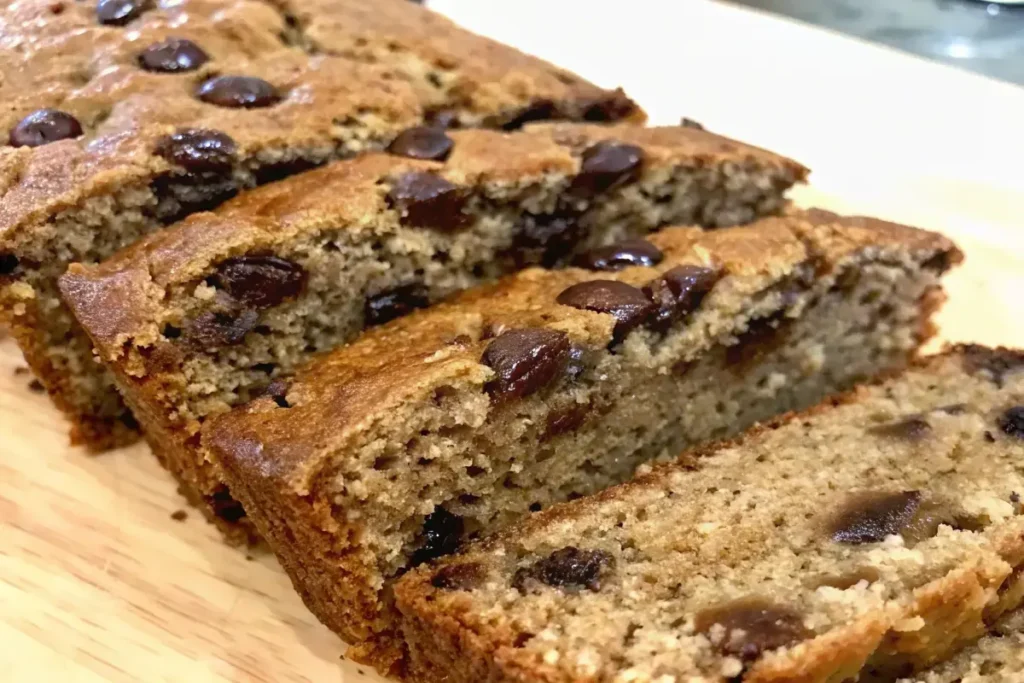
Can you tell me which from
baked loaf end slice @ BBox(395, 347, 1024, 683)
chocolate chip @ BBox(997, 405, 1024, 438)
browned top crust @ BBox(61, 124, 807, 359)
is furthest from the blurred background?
baked loaf end slice @ BBox(395, 347, 1024, 683)

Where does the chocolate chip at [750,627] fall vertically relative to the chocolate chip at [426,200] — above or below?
below

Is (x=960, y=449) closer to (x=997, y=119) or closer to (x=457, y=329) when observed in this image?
(x=457, y=329)

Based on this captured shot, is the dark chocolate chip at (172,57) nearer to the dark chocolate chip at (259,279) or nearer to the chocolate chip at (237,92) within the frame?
the chocolate chip at (237,92)

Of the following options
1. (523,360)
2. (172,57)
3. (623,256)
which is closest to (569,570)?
(523,360)

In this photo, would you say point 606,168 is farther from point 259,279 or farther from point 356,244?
point 259,279

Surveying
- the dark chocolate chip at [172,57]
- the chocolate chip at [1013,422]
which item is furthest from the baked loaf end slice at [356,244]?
the chocolate chip at [1013,422]

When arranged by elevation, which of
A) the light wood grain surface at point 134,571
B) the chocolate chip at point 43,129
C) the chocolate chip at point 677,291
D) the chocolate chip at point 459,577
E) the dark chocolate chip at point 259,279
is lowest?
the light wood grain surface at point 134,571

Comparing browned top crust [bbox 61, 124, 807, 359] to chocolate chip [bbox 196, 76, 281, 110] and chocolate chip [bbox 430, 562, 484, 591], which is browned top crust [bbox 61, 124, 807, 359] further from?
chocolate chip [bbox 430, 562, 484, 591]
